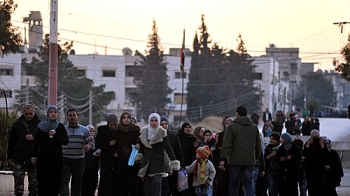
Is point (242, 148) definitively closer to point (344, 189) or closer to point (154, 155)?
point (154, 155)

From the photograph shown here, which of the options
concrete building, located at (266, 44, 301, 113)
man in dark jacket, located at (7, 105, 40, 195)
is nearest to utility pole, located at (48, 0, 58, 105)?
man in dark jacket, located at (7, 105, 40, 195)

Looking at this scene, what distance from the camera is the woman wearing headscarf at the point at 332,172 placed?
1762 cm

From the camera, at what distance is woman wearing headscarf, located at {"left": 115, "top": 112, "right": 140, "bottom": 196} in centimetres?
1541

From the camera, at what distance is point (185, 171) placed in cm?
1584

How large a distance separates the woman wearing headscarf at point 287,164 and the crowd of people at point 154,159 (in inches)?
0.8

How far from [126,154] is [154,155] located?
855 millimetres

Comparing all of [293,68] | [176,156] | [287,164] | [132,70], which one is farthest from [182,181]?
[293,68]

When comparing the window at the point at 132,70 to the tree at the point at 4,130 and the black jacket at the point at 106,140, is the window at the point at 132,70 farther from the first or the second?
the black jacket at the point at 106,140

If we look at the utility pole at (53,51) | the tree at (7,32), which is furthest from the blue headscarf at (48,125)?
the tree at (7,32)

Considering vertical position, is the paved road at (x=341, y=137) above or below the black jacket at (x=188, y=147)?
below

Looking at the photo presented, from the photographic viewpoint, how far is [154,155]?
48.5 ft

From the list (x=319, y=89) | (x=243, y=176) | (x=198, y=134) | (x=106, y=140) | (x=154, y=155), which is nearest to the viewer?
(x=243, y=176)

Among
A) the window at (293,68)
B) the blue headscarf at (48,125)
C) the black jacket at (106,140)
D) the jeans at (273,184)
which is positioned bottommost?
the jeans at (273,184)

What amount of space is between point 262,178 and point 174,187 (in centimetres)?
201
